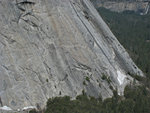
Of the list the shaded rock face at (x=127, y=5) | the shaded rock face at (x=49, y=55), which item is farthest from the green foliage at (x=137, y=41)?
the shaded rock face at (x=127, y=5)

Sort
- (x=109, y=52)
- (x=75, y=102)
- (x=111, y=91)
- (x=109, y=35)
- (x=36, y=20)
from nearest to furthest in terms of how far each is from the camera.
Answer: (x=75, y=102) < (x=36, y=20) < (x=111, y=91) < (x=109, y=52) < (x=109, y=35)

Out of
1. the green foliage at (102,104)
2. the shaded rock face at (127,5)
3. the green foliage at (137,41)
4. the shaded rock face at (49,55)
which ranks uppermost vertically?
the shaded rock face at (127,5)

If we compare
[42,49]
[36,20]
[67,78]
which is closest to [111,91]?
[67,78]

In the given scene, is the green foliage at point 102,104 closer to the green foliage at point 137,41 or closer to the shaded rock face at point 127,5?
the green foliage at point 137,41

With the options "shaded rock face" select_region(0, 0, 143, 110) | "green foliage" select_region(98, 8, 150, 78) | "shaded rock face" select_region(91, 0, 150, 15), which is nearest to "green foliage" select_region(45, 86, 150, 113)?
"shaded rock face" select_region(0, 0, 143, 110)

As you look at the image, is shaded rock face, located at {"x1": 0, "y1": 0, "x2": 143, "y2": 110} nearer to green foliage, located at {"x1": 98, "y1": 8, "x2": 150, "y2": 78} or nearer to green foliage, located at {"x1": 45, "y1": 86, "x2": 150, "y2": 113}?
green foliage, located at {"x1": 45, "y1": 86, "x2": 150, "y2": 113}

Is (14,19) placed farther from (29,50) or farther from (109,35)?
(109,35)
